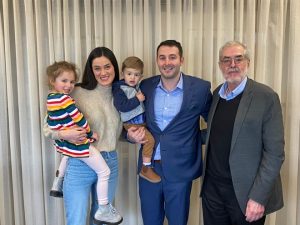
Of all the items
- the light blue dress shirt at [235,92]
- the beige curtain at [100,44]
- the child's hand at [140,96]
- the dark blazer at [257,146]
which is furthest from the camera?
the beige curtain at [100,44]

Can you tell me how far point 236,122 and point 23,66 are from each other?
5.09 ft

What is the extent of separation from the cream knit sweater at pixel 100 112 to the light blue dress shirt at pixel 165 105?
26 centimetres

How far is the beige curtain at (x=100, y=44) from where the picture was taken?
2.23 meters

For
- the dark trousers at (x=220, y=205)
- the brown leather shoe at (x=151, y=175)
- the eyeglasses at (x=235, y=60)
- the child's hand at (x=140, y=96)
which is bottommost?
the dark trousers at (x=220, y=205)

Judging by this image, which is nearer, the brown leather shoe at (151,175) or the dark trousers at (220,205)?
the dark trousers at (220,205)

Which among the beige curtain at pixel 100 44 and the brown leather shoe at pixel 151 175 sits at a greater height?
the beige curtain at pixel 100 44

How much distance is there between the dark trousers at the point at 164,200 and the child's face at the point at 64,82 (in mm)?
724

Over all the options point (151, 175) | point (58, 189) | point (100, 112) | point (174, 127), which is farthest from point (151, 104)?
point (58, 189)

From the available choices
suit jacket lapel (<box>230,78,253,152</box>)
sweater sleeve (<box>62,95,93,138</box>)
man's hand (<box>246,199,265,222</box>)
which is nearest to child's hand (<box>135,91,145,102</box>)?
sweater sleeve (<box>62,95,93,138</box>)

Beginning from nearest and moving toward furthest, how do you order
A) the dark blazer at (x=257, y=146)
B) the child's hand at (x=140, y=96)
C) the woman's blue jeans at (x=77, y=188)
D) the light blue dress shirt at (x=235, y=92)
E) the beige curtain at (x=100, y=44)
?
the dark blazer at (x=257, y=146) < the light blue dress shirt at (x=235, y=92) < the woman's blue jeans at (x=77, y=188) < the child's hand at (x=140, y=96) < the beige curtain at (x=100, y=44)

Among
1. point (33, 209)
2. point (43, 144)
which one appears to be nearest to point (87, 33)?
point (43, 144)

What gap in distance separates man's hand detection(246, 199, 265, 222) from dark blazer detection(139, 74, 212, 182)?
0.43m

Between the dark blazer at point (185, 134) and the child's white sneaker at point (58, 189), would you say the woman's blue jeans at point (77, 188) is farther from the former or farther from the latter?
the dark blazer at point (185, 134)

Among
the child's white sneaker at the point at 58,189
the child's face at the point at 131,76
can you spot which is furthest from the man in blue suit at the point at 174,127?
the child's white sneaker at the point at 58,189
